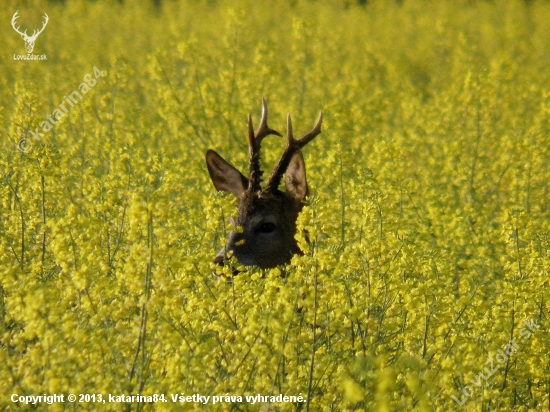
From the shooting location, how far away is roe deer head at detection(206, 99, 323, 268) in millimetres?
7781

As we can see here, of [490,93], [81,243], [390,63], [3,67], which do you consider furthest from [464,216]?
[390,63]

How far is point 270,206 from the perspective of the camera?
26.2 ft

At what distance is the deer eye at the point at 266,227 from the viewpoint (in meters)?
7.87

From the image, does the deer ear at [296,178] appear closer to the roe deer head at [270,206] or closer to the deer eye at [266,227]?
the roe deer head at [270,206]

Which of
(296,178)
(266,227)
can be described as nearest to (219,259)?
(266,227)

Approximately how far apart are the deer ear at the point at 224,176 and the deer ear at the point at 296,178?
38 cm

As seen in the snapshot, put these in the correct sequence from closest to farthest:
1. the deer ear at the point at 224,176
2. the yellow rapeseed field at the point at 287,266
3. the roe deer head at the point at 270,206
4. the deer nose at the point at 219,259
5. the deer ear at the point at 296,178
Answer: the yellow rapeseed field at the point at 287,266 → the deer nose at the point at 219,259 → the roe deer head at the point at 270,206 → the deer ear at the point at 296,178 → the deer ear at the point at 224,176

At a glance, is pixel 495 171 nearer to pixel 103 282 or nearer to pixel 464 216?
pixel 464 216

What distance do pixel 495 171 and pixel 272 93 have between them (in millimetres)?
3400

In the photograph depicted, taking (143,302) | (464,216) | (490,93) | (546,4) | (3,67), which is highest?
(546,4)

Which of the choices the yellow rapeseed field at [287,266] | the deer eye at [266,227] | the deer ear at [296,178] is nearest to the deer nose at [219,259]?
the yellow rapeseed field at [287,266]

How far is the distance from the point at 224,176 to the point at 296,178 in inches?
25.7

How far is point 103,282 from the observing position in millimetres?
5141

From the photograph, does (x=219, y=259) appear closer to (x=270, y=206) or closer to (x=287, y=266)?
(x=270, y=206)
